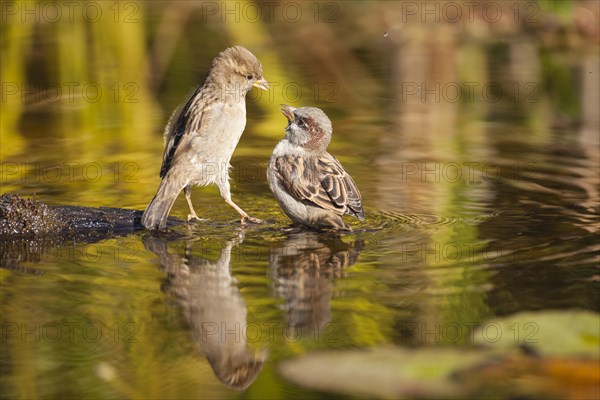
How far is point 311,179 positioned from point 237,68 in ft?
3.94

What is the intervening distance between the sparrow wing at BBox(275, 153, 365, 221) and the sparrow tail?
→ 0.79m

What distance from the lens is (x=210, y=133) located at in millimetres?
8023

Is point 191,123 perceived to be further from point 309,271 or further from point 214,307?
point 214,307

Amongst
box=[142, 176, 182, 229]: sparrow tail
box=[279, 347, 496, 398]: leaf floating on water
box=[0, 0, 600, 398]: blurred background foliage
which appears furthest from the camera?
box=[142, 176, 182, 229]: sparrow tail

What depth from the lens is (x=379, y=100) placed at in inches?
491

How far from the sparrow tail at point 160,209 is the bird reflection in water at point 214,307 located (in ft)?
0.41

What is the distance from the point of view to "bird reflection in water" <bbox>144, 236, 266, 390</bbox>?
16.6ft

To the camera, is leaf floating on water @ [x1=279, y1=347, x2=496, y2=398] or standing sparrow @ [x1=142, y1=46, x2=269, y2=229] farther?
standing sparrow @ [x1=142, y1=46, x2=269, y2=229]

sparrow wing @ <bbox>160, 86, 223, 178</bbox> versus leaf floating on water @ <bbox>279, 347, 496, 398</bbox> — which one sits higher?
sparrow wing @ <bbox>160, 86, 223, 178</bbox>

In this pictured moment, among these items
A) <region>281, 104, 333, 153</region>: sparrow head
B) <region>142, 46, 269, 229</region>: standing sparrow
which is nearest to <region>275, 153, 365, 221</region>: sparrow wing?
<region>281, 104, 333, 153</region>: sparrow head

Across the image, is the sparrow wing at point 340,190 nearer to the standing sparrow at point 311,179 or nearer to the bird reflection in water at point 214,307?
the standing sparrow at point 311,179

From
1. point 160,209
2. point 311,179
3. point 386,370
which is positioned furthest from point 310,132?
point 386,370

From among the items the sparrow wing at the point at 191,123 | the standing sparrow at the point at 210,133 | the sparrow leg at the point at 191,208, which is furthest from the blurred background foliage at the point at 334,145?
the sparrow wing at the point at 191,123

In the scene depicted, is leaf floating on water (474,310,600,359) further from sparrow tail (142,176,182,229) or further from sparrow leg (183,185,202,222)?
sparrow leg (183,185,202,222)
